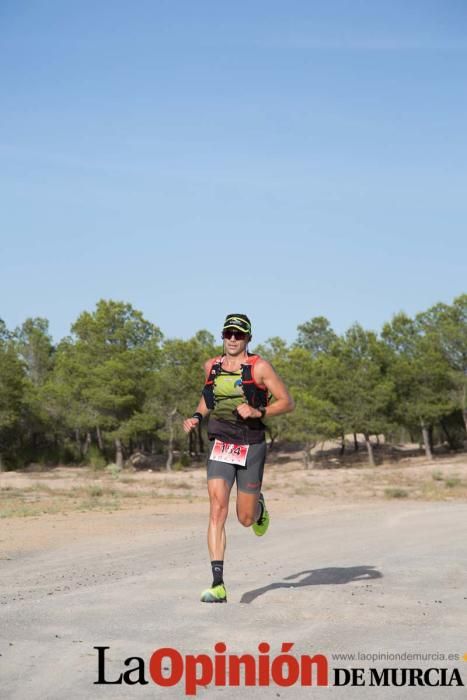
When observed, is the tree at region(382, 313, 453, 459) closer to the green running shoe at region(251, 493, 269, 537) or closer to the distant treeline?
the distant treeline

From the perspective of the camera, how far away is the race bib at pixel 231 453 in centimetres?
823

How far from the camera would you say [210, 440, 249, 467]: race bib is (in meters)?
8.23

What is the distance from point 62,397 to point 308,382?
16579 millimetres

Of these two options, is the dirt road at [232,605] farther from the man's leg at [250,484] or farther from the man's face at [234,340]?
the man's face at [234,340]

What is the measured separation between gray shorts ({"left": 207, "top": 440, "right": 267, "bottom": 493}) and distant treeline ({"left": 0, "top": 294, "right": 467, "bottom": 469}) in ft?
160

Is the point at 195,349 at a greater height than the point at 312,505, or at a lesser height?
greater

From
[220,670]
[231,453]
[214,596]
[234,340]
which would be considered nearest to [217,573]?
[214,596]

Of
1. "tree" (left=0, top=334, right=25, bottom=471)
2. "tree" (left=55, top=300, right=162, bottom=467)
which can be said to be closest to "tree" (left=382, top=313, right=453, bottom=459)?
"tree" (left=55, top=300, right=162, bottom=467)

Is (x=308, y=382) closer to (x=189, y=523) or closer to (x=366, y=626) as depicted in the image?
(x=189, y=523)

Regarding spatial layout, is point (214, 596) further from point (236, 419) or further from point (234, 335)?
point (234, 335)

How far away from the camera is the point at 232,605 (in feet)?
25.7

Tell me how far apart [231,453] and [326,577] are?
96.7 inches

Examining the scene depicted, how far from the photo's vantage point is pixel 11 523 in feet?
61.8

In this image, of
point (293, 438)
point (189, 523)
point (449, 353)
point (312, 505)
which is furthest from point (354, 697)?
point (449, 353)
